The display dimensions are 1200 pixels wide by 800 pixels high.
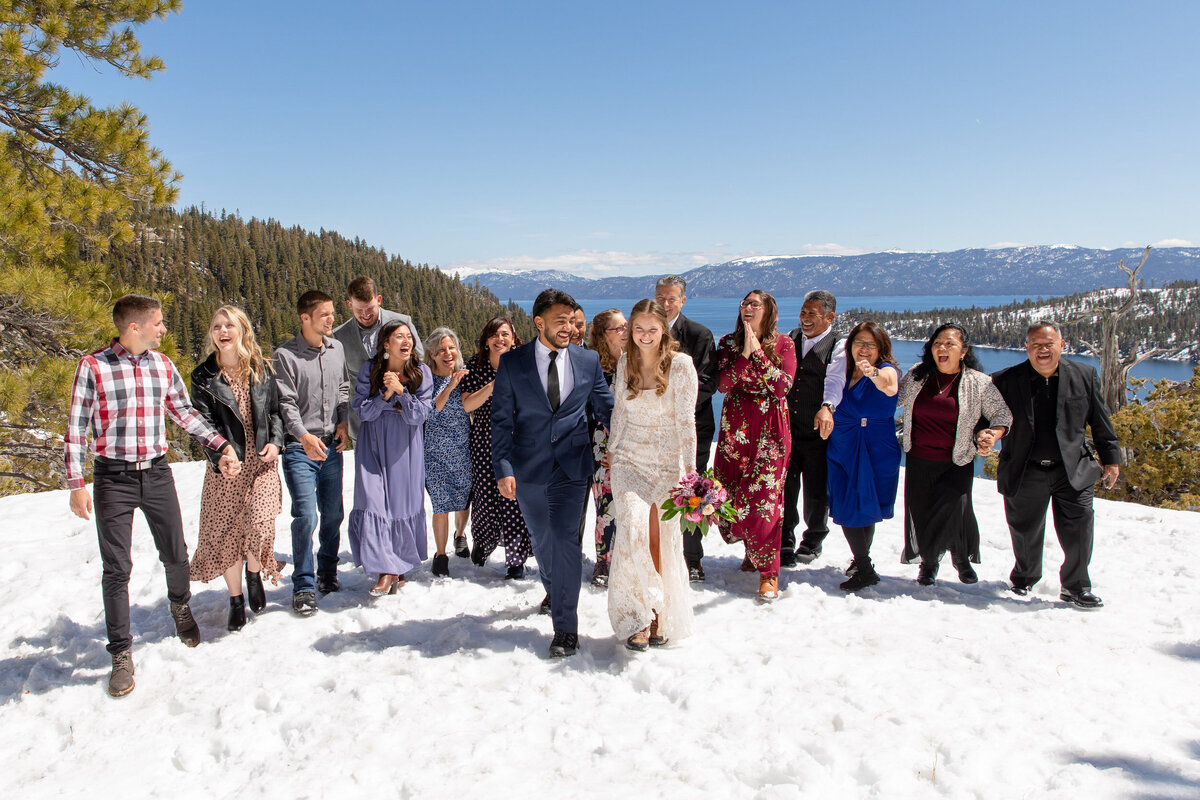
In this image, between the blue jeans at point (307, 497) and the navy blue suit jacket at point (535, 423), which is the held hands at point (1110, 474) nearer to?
the navy blue suit jacket at point (535, 423)

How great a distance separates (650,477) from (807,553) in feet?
8.76

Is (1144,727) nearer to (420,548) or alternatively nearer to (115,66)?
(420,548)

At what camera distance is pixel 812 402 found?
5.53 m

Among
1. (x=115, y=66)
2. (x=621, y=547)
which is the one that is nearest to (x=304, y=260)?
(x=115, y=66)

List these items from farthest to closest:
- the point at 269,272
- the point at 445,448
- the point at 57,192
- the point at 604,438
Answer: the point at 269,272 → the point at 57,192 → the point at 445,448 → the point at 604,438

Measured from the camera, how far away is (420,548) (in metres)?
5.03

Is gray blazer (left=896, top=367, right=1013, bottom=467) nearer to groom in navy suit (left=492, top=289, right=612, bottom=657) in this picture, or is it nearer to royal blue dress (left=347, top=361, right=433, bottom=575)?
groom in navy suit (left=492, top=289, right=612, bottom=657)

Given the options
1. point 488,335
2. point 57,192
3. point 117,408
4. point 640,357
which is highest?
point 57,192

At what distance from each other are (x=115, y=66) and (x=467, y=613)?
978cm

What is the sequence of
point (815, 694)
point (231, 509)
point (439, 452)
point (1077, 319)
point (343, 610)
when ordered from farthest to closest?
point (1077, 319) → point (439, 452) → point (343, 610) → point (231, 509) → point (815, 694)

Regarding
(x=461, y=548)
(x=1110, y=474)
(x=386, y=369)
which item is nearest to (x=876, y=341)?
(x=1110, y=474)

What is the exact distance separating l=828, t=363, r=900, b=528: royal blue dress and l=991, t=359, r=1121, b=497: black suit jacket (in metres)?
0.79

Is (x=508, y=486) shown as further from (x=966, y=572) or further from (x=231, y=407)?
(x=966, y=572)

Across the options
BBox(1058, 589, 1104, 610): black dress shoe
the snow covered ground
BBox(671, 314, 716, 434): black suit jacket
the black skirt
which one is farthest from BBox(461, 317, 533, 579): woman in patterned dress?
BBox(1058, 589, 1104, 610): black dress shoe
